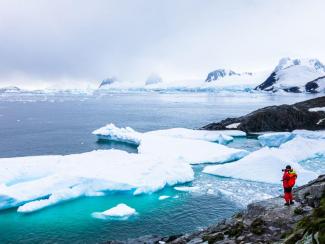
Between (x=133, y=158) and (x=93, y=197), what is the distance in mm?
7292

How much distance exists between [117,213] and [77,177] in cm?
578

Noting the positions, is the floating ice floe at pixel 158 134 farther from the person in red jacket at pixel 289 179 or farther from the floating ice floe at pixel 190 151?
the person in red jacket at pixel 289 179

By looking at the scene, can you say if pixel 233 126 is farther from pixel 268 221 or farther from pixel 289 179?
pixel 268 221

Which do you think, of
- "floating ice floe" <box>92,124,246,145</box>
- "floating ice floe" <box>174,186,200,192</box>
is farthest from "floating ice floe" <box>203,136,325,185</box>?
"floating ice floe" <box>92,124,246,145</box>

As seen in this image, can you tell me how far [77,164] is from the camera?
102ft

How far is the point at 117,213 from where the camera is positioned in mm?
23078

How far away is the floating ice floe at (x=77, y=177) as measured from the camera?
1000 inches

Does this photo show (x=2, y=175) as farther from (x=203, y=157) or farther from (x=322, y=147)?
(x=322, y=147)

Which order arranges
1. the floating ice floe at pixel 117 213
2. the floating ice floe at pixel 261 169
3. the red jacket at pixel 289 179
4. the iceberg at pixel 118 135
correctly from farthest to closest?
the iceberg at pixel 118 135, the floating ice floe at pixel 261 169, the floating ice floe at pixel 117 213, the red jacket at pixel 289 179

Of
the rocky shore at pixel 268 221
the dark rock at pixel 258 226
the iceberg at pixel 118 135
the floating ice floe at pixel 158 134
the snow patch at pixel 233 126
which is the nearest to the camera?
the rocky shore at pixel 268 221

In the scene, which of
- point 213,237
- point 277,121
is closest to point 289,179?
point 213,237

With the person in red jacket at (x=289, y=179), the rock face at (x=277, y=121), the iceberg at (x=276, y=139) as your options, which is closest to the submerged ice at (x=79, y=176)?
the person in red jacket at (x=289, y=179)

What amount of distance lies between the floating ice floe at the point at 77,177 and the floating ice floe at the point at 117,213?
12.7 feet

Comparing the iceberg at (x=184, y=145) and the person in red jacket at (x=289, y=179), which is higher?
the person in red jacket at (x=289, y=179)
